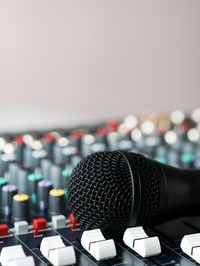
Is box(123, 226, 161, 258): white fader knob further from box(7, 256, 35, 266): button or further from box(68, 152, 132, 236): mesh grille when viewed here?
box(7, 256, 35, 266): button

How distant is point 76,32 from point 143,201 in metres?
1.94

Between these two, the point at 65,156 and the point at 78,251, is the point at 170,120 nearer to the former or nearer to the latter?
the point at 65,156

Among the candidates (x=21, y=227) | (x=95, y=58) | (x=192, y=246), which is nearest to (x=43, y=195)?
(x=21, y=227)

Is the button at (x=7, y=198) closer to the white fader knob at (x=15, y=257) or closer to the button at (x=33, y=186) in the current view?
the button at (x=33, y=186)

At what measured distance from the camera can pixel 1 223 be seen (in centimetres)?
108

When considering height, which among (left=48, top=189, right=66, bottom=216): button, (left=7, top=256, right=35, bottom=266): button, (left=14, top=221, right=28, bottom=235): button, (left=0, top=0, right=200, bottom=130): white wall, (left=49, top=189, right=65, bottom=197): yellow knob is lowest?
(left=7, top=256, right=35, bottom=266): button

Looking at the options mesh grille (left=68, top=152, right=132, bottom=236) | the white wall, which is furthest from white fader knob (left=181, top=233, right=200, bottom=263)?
the white wall

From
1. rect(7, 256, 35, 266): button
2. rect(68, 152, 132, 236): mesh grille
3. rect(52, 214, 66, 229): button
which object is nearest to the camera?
rect(7, 256, 35, 266): button

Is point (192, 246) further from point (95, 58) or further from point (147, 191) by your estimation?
point (95, 58)

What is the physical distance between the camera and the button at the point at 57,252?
0.88 m

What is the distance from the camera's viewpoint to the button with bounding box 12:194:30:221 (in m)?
1.08

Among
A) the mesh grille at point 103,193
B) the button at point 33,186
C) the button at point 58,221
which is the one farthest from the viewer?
the button at point 33,186

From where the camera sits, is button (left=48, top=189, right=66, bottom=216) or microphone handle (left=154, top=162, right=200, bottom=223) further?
button (left=48, top=189, right=66, bottom=216)

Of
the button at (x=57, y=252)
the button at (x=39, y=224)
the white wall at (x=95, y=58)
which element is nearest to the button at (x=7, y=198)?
the button at (x=39, y=224)
